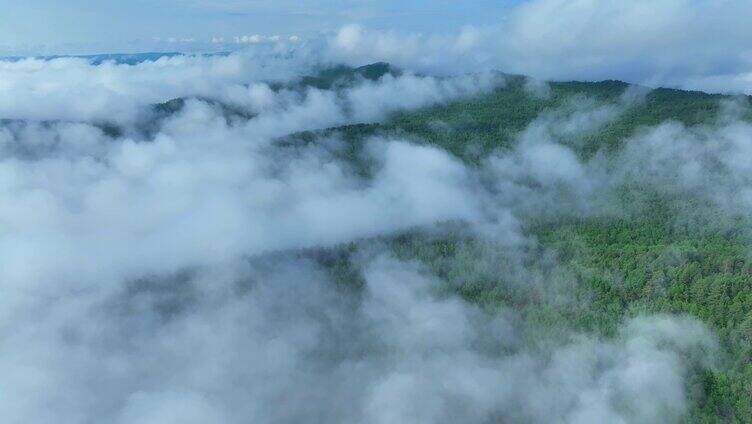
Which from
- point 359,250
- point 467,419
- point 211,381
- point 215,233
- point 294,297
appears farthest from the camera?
point 215,233

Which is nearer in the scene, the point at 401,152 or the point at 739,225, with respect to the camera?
the point at 739,225

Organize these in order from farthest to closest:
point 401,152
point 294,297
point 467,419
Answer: point 401,152 → point 294,297 → point 467,419

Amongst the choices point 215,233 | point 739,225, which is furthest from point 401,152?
point 739,225

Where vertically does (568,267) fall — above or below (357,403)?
above

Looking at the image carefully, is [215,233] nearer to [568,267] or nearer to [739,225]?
[568,267]

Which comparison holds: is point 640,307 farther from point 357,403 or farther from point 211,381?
point 211,381

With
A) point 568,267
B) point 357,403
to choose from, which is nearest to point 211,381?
point 357,403

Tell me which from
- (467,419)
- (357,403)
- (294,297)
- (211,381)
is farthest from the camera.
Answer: (294,297)

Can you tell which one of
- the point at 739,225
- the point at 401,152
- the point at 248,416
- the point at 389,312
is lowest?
the point at 248,416

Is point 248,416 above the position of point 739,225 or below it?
below
